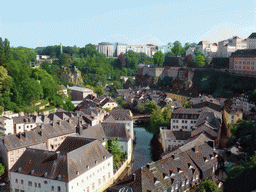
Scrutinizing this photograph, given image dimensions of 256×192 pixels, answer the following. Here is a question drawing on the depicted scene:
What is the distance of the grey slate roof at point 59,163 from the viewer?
78.6 ft

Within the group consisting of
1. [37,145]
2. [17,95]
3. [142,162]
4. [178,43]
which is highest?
[178,43]

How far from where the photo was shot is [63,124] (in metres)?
38.0

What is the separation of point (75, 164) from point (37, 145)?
8.64 meters

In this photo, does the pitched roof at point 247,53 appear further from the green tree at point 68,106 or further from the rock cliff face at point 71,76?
the rock cliff face at point 71,76

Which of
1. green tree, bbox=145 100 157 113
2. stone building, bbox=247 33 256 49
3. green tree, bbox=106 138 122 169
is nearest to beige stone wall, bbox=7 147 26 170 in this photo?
green tree, bbox=106 138 122 169

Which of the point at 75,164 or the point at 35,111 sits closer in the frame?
the point at 75,164

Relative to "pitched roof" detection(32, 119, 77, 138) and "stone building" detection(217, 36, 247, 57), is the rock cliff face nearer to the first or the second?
"stone building" detection(217, 36, 247, 57)

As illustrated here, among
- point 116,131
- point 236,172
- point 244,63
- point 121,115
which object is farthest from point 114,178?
point 244,63

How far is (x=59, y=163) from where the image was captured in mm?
24422

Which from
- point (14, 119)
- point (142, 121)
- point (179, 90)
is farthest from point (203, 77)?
point (14, 119)

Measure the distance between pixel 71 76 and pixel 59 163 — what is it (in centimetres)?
6248

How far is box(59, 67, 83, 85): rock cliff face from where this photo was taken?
275ft

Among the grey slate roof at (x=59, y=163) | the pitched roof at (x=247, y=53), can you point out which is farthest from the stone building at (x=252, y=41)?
the grey slate roof at (x=59, y=163)

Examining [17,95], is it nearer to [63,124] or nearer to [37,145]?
[63,124]
